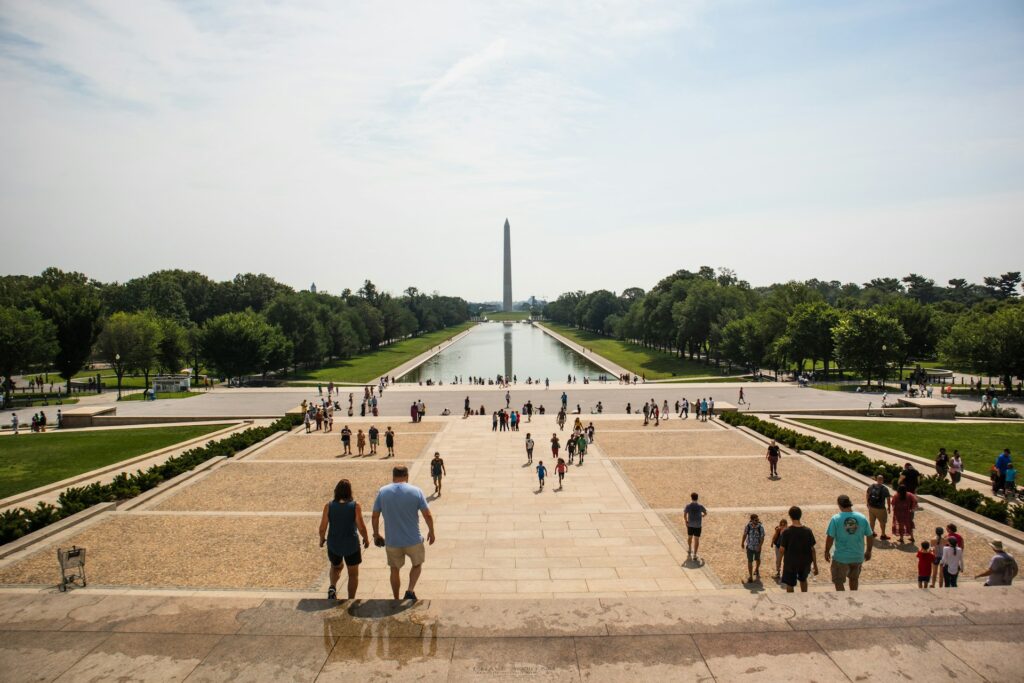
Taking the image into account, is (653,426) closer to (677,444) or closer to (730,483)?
(677,444)

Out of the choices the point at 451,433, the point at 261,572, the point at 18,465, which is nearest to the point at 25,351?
the point at 18,465

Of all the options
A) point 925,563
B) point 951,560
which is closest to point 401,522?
point 925,563

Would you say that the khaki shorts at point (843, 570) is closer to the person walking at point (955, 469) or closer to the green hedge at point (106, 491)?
the person walking at point (955, 469)

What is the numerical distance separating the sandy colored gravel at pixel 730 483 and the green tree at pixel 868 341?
3461cm

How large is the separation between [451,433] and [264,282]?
9673 centimetres

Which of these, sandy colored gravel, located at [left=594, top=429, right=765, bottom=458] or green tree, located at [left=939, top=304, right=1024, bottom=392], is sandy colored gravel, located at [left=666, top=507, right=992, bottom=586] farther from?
green tree, located at [left=939, top=304, right=1024, bottom=392]

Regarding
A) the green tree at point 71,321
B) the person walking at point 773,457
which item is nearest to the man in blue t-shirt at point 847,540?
the person walking at point 773,457

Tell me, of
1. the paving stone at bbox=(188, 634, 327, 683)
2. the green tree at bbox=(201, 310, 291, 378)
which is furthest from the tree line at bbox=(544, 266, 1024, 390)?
the paving stone at bbox=(188, 634, 327, 683)

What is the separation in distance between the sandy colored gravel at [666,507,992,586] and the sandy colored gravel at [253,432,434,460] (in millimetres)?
13750

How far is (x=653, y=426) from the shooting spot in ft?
110

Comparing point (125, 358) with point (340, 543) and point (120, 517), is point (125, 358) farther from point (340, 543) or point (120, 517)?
point (340, 543)

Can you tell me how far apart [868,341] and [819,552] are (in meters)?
45.8

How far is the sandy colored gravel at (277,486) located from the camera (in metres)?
18.9

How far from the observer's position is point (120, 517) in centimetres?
1741
